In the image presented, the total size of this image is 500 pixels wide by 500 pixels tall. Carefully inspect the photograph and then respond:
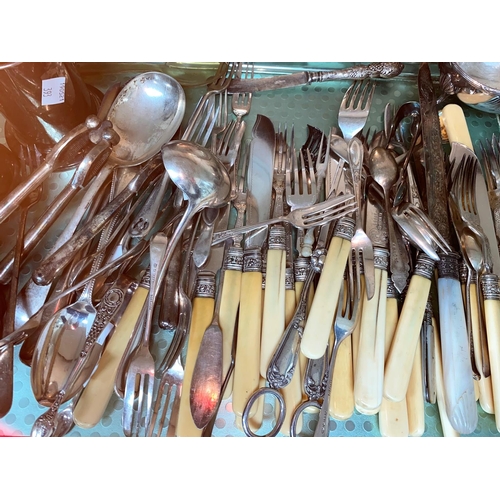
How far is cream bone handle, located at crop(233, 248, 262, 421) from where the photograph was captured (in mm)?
496

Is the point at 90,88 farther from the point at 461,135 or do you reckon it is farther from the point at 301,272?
the point at 461,135

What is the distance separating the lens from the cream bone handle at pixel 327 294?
1.68 feet

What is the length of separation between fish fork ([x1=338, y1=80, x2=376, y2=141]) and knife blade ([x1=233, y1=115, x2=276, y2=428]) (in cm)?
14

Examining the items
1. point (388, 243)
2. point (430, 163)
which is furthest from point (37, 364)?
point (430, 163)

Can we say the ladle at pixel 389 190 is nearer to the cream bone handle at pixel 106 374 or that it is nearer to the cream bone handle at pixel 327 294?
the cream bone handle at pixel 327 294

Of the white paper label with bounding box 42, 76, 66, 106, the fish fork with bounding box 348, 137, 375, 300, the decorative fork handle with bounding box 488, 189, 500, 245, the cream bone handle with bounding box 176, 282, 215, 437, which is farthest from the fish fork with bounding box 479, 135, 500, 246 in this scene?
the white paper label with bounding box 42, 76, 66, 106

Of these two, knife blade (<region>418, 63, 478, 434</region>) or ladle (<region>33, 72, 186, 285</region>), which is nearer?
knife blade (<region>418, 63, 478, 434</region>)

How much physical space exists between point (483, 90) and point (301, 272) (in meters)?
0.49

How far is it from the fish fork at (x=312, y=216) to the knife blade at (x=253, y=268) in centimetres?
2

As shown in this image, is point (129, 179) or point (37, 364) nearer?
point (37, 364)

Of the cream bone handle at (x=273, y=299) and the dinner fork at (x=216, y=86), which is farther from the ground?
the dinner fork at (x=216, y=86)

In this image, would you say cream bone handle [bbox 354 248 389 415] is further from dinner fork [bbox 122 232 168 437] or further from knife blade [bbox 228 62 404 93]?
knife blade [bbox 228 62 404 93]

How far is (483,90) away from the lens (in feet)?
2.35

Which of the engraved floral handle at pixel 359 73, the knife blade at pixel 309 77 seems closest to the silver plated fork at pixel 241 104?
the knife blade at pixel 309 77
